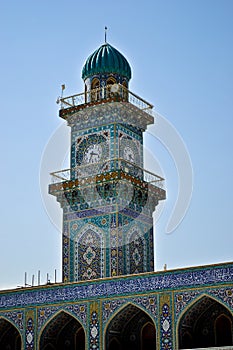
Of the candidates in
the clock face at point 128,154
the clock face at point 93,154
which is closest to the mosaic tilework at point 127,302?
the clock face at point 93,154

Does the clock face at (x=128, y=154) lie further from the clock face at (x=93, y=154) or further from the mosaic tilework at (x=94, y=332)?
the mosaic tilework at (x=94, y=332)

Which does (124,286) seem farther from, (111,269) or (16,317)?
(16,317)

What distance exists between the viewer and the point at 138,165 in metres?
23.0

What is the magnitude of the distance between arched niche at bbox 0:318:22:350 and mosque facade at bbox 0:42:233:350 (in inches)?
1.2

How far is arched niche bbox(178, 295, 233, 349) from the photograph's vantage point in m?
17.6

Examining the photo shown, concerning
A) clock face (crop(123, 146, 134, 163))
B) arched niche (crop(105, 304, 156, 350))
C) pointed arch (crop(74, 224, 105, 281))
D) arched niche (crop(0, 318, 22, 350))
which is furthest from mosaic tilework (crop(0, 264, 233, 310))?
clock face (crop(123, 146, 134, 163))

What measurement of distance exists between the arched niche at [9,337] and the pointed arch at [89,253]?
2.37 metres

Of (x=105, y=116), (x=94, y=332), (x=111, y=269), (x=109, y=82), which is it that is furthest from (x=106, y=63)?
(x=94, y=332)

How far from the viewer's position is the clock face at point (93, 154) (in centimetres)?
2241

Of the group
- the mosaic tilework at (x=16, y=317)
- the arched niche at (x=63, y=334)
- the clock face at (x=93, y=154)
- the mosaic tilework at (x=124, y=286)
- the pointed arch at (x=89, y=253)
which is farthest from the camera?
the clock face at (x=93, y=154)

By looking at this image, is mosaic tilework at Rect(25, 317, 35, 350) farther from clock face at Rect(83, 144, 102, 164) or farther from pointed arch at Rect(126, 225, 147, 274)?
clock face at Rect(83, 144, 102, 164)

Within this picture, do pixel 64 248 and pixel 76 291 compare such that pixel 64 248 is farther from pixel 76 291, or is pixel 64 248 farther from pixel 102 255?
pixel 76 291

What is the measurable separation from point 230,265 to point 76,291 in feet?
14.7

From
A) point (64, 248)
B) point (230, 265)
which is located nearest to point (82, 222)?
point (64, 248)
